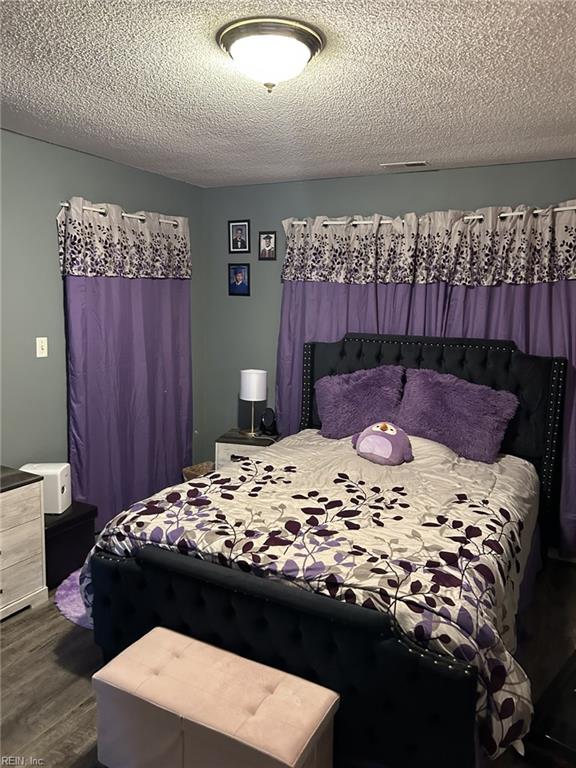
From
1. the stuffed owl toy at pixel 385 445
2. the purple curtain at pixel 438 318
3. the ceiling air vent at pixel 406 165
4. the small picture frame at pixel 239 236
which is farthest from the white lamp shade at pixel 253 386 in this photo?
the ceiling air vent at pixel 406 165

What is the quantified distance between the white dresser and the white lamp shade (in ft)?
5.51

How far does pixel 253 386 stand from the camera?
4223 millimetres

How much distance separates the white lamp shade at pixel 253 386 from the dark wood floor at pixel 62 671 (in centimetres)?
190

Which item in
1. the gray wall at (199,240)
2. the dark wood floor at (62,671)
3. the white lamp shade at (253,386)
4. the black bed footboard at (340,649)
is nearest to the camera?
the black bed footboard at (340,649)

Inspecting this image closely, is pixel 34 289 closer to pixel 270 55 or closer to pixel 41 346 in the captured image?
pixel 41 346

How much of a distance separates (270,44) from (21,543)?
A: 2456mm

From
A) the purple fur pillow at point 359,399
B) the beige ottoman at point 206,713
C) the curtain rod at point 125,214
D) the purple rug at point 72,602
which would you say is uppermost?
the curtain rod at point 125,214

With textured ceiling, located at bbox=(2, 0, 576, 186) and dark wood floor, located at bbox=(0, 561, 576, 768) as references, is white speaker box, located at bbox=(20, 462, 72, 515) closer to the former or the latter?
dark wood floor, located at bbox=(0, 561, 576, 768)

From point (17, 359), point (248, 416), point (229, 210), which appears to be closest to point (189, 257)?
point (229, 210)

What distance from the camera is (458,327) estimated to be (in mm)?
3791

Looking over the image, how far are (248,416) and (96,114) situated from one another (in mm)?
2458

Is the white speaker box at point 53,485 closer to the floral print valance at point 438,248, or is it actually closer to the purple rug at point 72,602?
the purple rug at point 72,602

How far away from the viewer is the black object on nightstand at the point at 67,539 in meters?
3.07

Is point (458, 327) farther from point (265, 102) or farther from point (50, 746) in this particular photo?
point (50, 746)
